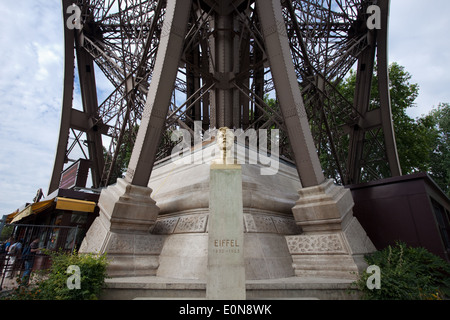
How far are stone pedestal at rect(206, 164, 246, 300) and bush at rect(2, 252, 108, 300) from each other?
2.47 m

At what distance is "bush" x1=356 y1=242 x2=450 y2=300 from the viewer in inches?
183

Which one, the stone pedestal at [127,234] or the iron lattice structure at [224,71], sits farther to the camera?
the iron lattice structure at [224,71]

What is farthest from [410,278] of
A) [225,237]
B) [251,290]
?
[225,237]

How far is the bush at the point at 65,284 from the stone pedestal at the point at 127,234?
1.21m

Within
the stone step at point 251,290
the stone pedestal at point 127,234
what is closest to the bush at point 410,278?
the stone step at point 251,290

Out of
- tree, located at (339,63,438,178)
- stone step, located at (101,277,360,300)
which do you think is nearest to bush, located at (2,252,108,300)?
stone step, located at (101,277,360,300)

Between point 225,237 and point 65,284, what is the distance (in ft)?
10.4

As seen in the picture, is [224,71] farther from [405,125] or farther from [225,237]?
[405,125]

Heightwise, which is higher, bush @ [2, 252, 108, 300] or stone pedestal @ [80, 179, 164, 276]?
stone pedestal @ [80, 179, 164, 276]

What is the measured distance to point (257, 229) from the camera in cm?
693

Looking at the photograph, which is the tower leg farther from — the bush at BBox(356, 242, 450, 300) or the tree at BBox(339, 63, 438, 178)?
the tree at BBox(339, 63, 438, 178)

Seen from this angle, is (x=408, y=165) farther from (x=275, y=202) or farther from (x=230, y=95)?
(x=275, y=202)

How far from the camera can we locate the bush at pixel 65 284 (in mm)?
4430

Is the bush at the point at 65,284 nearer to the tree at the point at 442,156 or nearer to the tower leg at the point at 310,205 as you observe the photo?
the tower leg at the point at 310,205
